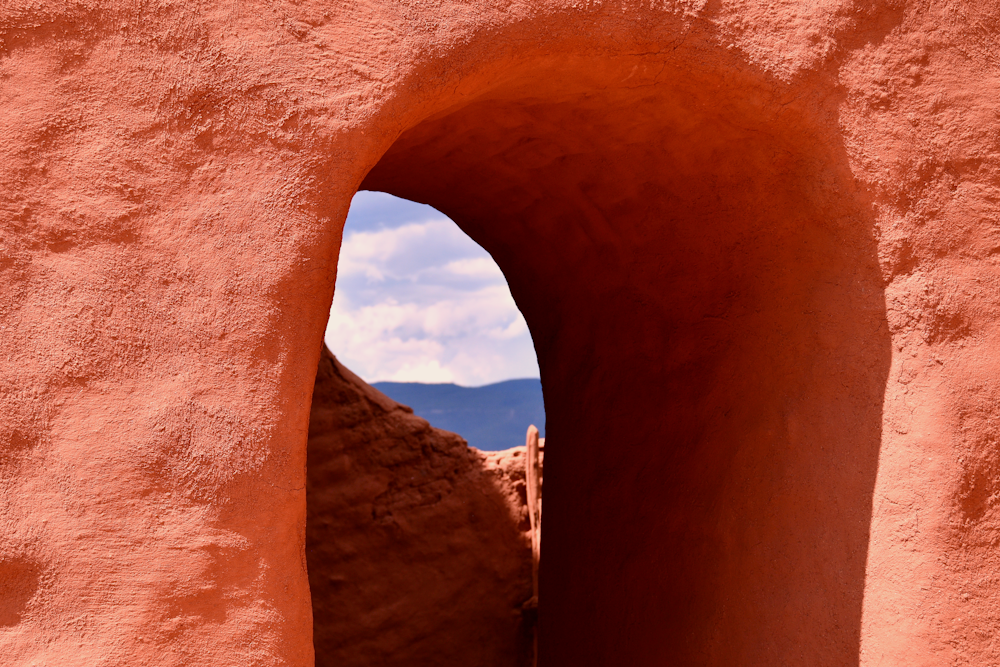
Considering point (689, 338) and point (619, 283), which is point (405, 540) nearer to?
point (619, 283)

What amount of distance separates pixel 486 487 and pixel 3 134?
13.2 feet

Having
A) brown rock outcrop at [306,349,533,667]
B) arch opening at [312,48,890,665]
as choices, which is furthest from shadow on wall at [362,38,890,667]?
brown rock outcrop at [306,349,533,667]

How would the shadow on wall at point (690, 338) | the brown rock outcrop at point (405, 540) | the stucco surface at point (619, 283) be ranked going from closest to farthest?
the stucco surface at point (619, 283) → the shadow on wall at point (690, 338) → the brown rock outcrop at point (405, 540)

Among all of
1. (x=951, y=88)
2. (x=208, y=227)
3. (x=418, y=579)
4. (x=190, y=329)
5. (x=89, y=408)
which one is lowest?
(x=418, y=579)

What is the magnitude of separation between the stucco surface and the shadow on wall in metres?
0.01

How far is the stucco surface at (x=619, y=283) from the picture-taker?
4.83 feet

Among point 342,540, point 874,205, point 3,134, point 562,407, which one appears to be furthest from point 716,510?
point 342,540

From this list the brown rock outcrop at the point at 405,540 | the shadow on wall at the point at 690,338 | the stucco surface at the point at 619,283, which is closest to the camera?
the stucco surface at the point at 619,283

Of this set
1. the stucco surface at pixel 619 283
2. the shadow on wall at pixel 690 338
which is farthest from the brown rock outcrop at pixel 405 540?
the stucco surface at pixel 619 283

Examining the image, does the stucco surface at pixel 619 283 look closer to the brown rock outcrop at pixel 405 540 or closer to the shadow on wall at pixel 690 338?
the shadow on wall at pixel 690 338

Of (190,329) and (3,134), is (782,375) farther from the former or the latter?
(3,134)

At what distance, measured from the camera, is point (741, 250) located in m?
2.38

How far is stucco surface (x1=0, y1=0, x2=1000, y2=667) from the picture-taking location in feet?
4.83

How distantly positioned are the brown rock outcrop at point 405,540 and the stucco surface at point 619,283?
2.18 metres
